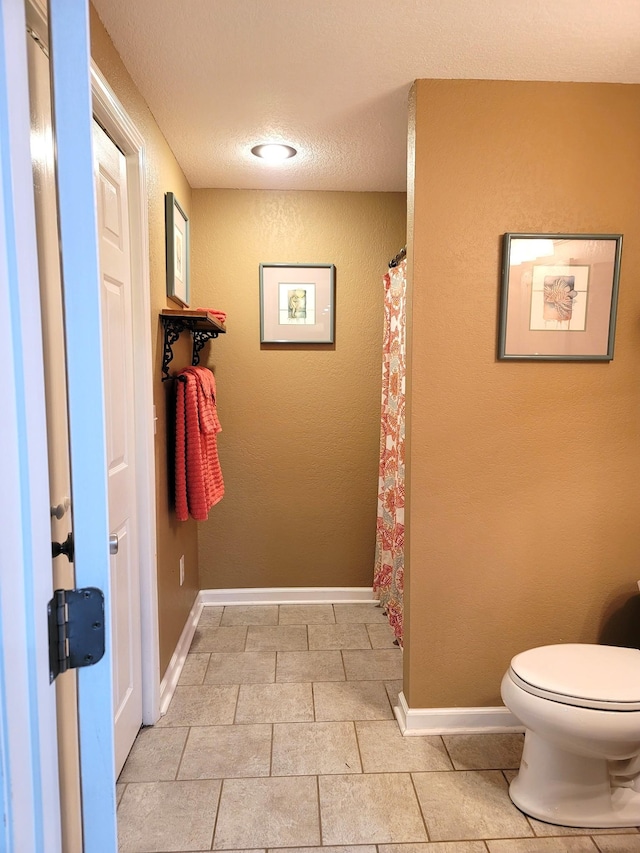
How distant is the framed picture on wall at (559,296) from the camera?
1.89 meters

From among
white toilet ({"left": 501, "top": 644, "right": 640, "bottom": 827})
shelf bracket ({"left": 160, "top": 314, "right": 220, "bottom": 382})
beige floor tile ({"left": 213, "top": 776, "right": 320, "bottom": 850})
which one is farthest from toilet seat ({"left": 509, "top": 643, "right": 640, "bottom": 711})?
shelf bracket ({"left": 160, "top": 314, "right": 220, "bottom": 382})

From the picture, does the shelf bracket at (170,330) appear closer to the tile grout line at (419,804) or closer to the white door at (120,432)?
the white door at (120,432)

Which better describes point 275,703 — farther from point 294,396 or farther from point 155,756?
point 294,396

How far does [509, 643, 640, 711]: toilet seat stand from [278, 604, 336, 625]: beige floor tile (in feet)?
4.76

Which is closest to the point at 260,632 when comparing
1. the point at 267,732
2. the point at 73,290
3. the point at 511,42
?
the point at 267,732

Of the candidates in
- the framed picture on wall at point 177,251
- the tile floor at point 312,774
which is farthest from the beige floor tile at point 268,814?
the framed picture on wall at point 177,251

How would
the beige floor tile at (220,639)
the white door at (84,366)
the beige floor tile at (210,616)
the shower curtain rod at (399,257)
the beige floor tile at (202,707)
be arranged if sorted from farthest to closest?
the beige floor tile at (210,616) → the beige floor tile at (220,639) → the shower curtain rod at (399,257) → the beige floor tile at (202,707) → the white door at (84,366)

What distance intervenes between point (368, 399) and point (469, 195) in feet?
4.69

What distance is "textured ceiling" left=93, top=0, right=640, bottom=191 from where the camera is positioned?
150 centimetres

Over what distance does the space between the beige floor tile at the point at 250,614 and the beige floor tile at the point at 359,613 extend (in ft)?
1.19

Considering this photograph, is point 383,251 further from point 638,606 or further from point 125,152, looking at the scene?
point 638,606

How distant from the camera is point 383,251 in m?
3.04

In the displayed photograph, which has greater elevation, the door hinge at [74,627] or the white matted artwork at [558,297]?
the white matted artwork at [558,297]

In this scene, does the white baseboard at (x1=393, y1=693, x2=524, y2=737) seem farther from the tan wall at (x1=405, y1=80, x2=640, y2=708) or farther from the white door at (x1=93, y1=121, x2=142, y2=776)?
the white door at (x1=93, y1=121, x2=142, y2=776)
